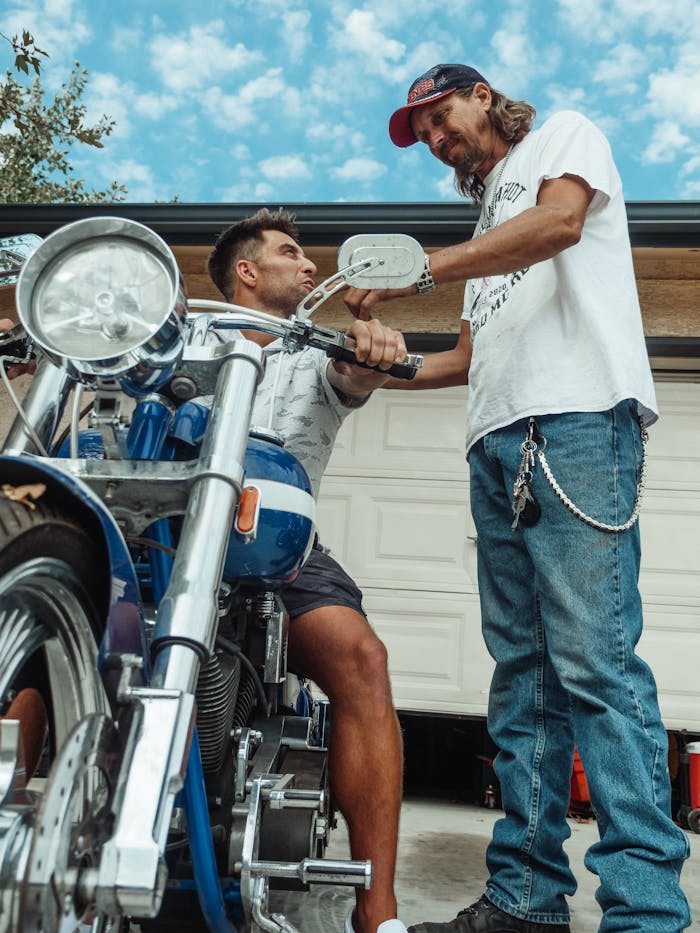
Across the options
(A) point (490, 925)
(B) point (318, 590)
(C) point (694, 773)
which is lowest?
(A) point (490, 925)

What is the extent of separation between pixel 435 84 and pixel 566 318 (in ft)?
2.21

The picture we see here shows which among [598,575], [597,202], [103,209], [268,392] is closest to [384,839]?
[598,575]

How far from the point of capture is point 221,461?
3.20ft

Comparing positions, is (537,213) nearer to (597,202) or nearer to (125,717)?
(597,202)

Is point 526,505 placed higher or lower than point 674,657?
lower

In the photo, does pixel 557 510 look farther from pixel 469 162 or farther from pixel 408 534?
pixel 408 534

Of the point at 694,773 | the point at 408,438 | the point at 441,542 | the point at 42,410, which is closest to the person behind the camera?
the point at 42,410

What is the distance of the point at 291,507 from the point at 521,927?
3.14 feet

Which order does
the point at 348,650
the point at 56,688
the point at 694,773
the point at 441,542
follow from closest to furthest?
the point at 56,688 → the point at 348,650 → the point at 694,773 → the point at 441,542

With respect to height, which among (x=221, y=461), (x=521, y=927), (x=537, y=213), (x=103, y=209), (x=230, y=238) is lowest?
(x=521, y=927)

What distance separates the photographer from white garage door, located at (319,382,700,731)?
4.04 metres

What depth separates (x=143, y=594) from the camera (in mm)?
1378

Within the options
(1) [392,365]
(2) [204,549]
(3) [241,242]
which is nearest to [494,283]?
(1) [392,365]

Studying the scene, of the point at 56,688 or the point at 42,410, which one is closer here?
the point at 56,688
